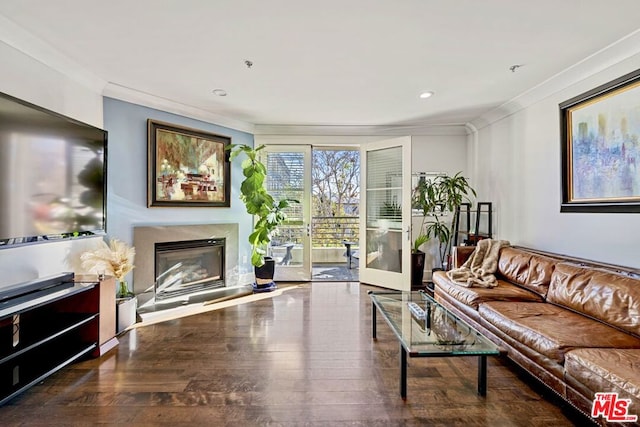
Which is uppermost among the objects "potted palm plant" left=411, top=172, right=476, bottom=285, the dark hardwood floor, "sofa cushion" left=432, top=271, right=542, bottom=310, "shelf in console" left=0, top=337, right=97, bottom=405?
"potted palm plant" left=411, top=172, right=476, bottom=285

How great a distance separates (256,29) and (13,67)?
1896 millimetres

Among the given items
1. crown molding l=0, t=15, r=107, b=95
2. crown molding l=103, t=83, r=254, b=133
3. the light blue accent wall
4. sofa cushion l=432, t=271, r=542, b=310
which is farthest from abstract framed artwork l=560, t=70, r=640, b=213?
crown molding l=0, t=15, r=107, b=95

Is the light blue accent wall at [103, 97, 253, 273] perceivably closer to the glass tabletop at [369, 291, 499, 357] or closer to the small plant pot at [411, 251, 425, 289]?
the glass tabletop at [369, 291, 499, 357]

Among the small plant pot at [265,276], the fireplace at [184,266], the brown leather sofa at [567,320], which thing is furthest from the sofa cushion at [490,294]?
the fireplace at [184,266]

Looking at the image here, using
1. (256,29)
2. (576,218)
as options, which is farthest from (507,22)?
(576,218)

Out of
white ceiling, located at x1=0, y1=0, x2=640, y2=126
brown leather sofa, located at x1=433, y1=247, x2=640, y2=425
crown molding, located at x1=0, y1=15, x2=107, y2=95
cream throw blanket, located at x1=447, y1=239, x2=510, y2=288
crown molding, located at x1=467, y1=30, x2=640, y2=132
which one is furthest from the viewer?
cream throw blanket, located at x1=447, y1=239, x2=510, y2=288

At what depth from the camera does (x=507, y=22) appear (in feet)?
7.11

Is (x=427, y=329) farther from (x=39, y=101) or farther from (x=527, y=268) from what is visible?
(x=39, y=101)

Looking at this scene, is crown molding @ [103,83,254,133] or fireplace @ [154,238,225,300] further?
fireplace @ [154,238,225,300]

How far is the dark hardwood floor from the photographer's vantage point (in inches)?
70.5

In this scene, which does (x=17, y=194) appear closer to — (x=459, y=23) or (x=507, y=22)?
(x=459, y=23)

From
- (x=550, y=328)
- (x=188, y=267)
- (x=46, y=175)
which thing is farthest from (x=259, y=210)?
(x=550, y=328)

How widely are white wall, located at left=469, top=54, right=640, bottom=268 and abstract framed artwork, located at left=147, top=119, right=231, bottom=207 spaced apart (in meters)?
3.82

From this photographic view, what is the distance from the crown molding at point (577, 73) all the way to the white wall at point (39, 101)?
4678 mm
